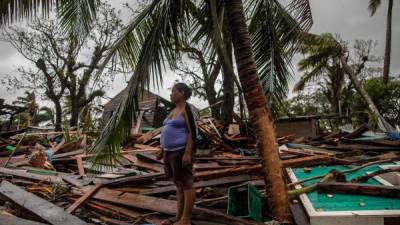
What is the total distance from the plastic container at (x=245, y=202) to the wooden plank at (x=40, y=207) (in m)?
1.76

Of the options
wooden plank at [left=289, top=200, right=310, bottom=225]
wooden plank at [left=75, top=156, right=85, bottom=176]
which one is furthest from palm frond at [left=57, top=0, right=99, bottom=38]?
wooden plank at [left=75, top=156, right=85, bottom=176]

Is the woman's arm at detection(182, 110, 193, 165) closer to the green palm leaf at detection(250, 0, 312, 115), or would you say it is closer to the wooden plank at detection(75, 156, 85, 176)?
the green palm leaf at detection(250, 0, 312, 115)

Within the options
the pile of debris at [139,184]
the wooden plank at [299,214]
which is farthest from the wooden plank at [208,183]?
the wooden plank at [299,214]

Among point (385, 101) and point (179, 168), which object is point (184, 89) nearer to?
point (179, 168)

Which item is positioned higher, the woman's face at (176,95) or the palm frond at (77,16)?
the palm frond at (77,16)

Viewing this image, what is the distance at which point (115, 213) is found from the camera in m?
4.84

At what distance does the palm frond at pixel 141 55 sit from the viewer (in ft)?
14.3

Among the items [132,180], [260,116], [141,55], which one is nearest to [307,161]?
[260,116]

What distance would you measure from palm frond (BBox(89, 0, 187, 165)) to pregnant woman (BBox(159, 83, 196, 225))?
0.56 m

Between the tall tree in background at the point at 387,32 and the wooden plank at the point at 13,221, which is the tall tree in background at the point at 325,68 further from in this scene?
the wooden plank at the point at 13,221

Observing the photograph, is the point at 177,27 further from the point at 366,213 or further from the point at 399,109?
the point at 399,109

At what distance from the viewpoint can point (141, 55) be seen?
14.9ft

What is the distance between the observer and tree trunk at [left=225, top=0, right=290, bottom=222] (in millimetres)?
4121

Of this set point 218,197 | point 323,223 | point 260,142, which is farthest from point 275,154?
point 218,197
